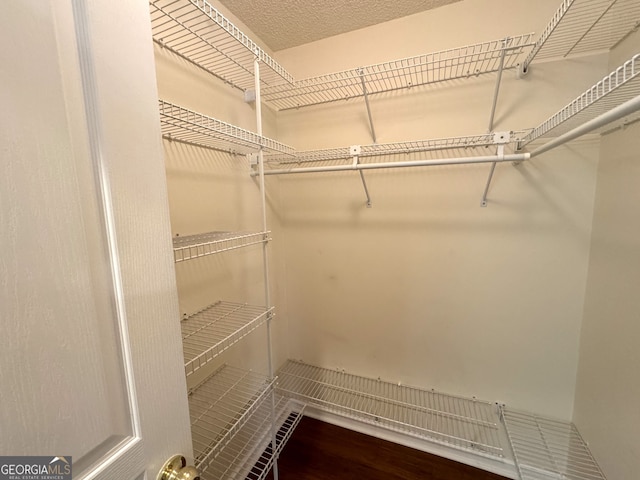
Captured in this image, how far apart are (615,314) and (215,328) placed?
1654mm

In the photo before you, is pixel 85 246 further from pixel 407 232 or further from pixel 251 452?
pixel 251 452

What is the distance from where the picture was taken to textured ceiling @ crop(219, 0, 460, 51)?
4.12 feet

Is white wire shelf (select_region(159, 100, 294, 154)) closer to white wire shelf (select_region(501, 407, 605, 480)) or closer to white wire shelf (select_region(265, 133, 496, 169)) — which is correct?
white wire shelf (select_region(265, 133, 496, 169))

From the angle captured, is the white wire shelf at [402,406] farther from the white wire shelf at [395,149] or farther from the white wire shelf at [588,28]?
the white wire shelf at [588,28]

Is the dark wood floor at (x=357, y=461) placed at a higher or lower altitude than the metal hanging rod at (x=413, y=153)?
lower

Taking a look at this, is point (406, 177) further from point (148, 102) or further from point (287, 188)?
point (148, 102)

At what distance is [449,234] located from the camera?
1.45 m

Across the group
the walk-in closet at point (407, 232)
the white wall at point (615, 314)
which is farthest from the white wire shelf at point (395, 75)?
the white wall at point (615, 314)

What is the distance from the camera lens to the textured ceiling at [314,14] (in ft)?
4.12

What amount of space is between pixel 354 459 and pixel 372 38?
93.9 inches

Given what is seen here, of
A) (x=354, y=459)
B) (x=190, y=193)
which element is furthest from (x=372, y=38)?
(x=354, y=459)

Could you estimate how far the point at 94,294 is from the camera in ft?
1.18

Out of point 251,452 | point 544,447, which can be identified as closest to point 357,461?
point 251,452

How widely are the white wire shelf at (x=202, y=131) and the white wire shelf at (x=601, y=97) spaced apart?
1021mm
